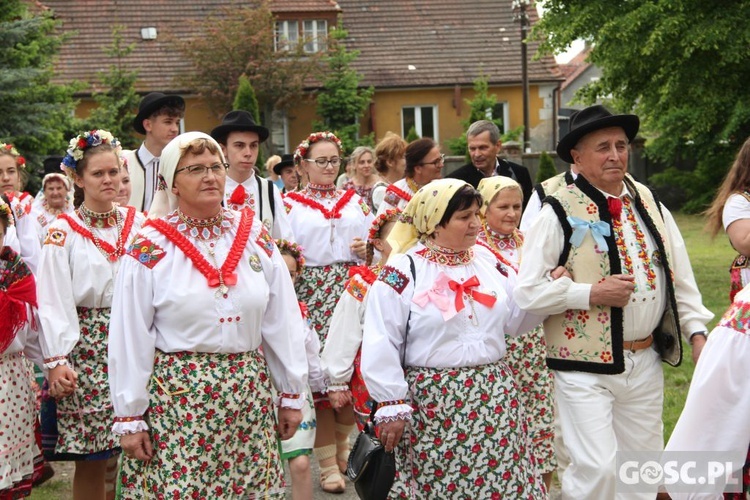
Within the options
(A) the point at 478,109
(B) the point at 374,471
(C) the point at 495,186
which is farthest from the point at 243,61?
(B) the point at 374,471

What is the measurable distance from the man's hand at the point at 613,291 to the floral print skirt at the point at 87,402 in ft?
9.45

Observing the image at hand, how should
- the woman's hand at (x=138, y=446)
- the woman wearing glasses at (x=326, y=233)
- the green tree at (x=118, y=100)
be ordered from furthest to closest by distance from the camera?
the green tree at (x=118, y=100)
the woman wearing glasses at (x=326, y=233)
the woman's hand at (x=138, y=446)

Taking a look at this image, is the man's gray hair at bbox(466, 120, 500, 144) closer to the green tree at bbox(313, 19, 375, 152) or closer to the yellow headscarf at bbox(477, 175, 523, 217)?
the yellow headscarf at bbox(477, 175, 523, 217)

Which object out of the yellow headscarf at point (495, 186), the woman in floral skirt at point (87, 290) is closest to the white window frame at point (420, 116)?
the yellow headscarf at point (495, 186)

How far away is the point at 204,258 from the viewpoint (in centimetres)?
459

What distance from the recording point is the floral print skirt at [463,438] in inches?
Result: 191

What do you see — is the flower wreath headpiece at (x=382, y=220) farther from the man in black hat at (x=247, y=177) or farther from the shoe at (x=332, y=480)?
the shoe at (x=332, y=480)

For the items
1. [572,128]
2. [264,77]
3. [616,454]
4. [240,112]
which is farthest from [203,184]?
[264,77]

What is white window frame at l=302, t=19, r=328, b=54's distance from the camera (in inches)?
1340

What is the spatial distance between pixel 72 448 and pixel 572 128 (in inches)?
134

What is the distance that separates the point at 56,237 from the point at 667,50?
10994mm

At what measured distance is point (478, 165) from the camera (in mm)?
8211

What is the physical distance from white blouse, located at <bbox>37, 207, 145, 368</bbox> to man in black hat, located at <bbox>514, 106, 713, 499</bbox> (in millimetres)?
2493

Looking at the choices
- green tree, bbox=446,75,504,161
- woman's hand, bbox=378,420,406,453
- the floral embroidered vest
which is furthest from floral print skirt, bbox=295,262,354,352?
green tree, bbox=446,75,504,161
